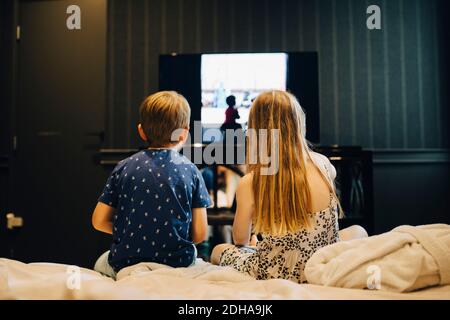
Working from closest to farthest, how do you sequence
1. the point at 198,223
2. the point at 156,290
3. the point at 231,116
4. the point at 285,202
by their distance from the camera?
1. the point at 156,290
2. the point at 285,202
3. the point at 198,223
4. the point at 231,116

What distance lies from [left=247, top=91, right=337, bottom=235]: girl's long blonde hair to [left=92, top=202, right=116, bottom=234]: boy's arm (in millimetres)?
438

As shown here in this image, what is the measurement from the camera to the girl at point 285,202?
1.00m

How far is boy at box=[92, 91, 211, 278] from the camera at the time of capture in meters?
0.99

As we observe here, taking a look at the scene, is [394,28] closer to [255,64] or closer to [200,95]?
[255,64]

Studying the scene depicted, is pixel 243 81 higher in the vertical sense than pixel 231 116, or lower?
higher

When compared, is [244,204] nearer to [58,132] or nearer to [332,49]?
[332,49]

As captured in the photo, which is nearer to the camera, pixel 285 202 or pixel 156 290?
pixel 156 290

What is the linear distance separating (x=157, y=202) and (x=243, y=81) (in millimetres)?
1586

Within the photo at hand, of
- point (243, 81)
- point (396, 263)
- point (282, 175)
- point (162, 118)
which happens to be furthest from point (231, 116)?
point (396, 263)

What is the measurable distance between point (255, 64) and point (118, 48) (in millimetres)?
1110

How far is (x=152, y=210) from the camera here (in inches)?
39.2
